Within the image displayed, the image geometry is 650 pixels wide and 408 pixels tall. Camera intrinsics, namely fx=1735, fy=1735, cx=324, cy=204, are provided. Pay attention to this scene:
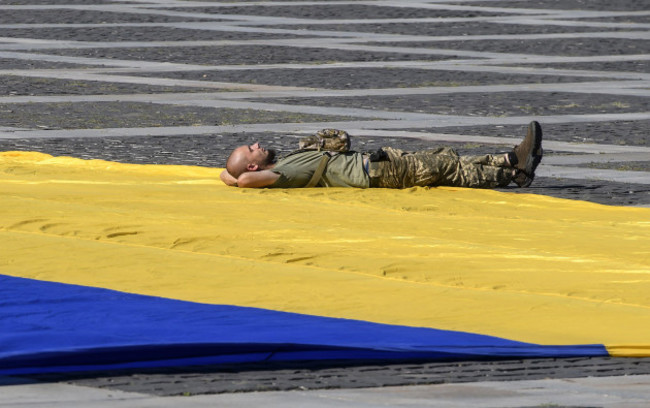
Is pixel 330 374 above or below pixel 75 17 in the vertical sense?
above

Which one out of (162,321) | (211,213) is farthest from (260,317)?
(211,213)

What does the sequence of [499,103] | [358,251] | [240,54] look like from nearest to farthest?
[358,251] < [499,103] < [240,54]

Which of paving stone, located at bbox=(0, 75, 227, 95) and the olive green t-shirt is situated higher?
the olive green t-shirt

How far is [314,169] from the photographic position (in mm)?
8719

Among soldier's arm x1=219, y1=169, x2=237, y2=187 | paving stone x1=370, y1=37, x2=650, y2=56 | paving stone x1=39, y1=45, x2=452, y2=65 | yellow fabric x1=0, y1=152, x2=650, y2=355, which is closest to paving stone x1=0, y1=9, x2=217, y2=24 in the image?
paving stone x1=39, y1=45, x2=452, y2=65

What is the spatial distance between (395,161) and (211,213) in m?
1.31

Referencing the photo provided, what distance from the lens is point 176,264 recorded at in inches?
259

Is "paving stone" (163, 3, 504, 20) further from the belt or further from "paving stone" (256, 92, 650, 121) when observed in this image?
the belt

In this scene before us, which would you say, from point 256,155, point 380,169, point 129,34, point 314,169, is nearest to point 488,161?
point 380,169

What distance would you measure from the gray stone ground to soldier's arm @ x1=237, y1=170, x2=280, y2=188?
133 cm

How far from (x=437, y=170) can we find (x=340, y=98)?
5.88m

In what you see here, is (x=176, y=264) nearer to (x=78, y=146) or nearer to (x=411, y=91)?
(x=78, y=146)

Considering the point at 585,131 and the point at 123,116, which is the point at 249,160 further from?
the point at 123,116

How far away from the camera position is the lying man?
8711mm
